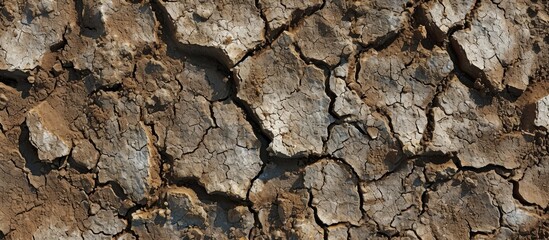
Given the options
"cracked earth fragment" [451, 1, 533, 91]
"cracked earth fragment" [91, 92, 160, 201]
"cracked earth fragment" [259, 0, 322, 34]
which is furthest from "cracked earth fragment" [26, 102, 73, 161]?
"cracked earth fragment" [451, 1, 533, 91]

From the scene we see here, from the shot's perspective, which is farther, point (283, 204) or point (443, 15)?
point (443, 15)

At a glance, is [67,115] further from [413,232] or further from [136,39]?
[413,232]

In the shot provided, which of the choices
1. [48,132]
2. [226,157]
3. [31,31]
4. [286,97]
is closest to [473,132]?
[286,97]

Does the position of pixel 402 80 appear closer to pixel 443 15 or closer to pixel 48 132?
pixel 443 15

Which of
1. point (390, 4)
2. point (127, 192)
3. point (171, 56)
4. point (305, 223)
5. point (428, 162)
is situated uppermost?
point (390, 4)

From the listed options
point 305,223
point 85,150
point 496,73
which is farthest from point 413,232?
point 85,150

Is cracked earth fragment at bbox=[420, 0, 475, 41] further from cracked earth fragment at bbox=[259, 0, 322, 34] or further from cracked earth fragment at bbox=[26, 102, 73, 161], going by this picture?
cracked earth fragment at bbox=[26, 102, 73, 161]

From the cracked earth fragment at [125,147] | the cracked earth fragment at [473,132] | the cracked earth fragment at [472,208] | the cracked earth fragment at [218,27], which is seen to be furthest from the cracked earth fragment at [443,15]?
the cracked earth fragment at [125,147]

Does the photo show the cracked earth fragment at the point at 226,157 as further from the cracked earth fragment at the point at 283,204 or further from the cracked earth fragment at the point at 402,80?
the cracked earth fragment at the point at 402,80
